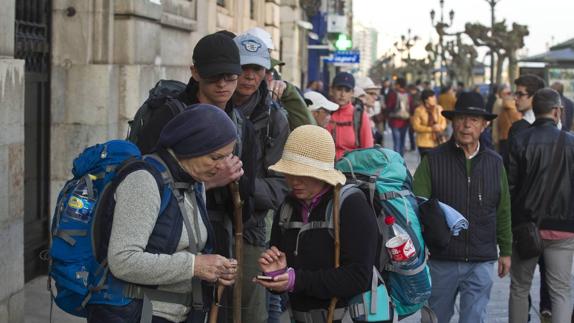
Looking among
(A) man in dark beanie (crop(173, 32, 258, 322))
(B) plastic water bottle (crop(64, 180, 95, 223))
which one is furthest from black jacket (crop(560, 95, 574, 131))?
(B) plastic water bottle (crop(64, 180, 95, 223))

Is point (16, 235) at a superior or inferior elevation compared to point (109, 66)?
inferior

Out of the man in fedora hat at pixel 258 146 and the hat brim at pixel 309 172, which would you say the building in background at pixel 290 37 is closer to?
the man in fedora hat at pixel 258 146

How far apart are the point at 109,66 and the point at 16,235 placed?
3.02 meters

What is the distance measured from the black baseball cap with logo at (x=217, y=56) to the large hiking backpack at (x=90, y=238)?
1.03 m

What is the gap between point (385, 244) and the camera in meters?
4.78

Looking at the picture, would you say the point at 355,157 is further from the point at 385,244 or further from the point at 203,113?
the point at 203,113

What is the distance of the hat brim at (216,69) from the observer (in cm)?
484

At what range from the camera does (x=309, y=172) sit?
4457 mm

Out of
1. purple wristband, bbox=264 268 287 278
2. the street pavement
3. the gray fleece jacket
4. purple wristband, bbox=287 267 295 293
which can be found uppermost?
the gray fleece jacket

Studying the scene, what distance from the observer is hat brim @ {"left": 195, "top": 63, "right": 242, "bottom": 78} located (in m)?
4.84

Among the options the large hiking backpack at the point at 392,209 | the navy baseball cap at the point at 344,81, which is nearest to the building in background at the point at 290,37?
the navy baseball cap at the point at 344,81

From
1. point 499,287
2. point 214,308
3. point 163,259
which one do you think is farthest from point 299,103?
point 499,287

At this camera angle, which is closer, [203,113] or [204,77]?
[203,113]

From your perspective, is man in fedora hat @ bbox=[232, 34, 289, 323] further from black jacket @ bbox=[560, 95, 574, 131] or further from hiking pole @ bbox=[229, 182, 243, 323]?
black jacket @ bbox=[560, 95, 574, 131]
